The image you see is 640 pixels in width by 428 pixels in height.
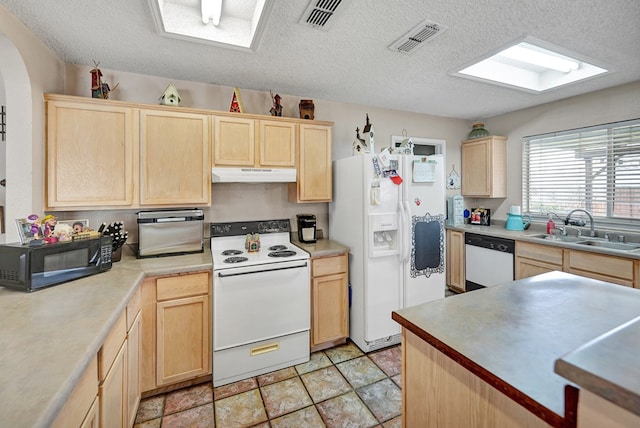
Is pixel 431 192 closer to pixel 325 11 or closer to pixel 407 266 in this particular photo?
pixel 407 266

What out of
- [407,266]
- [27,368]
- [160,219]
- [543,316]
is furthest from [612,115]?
[27,368]

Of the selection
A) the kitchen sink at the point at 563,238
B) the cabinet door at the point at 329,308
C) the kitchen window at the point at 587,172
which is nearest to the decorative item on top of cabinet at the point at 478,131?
the kitchen window at the point at 587,172

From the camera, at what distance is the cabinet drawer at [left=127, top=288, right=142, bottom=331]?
1.65m

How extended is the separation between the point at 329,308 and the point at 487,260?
2.10 meters

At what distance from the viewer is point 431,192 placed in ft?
9.18

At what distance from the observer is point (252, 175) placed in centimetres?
252

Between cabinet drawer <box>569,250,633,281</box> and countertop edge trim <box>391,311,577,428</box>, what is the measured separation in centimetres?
243

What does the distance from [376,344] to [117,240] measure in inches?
89.1

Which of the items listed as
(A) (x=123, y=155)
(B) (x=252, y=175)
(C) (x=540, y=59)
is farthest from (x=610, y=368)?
(C) (x=540, y=59)

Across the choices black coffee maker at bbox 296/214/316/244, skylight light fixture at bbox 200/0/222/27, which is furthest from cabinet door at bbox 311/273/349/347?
skylight light fixture at bbox 200/0/222/27

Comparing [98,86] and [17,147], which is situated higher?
[98,86]

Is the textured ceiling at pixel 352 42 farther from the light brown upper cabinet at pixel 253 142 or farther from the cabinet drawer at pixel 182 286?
the cabinet drawer at pixel 182 286

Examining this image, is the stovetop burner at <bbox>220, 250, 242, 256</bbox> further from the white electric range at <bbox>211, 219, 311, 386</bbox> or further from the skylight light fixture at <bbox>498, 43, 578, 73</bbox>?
the skylight light fixture at <bbox>498, 43, 578, 73</bbox>

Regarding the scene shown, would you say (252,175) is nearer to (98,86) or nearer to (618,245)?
(98,86)
